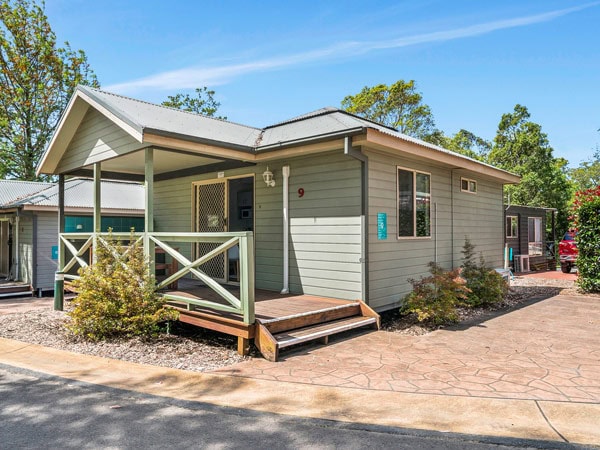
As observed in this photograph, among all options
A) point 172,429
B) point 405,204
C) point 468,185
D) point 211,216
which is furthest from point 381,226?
point 172,429

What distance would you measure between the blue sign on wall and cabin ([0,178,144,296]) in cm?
792

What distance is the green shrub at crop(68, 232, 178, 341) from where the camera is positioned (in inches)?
210

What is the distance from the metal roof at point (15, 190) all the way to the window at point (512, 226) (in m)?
17.3

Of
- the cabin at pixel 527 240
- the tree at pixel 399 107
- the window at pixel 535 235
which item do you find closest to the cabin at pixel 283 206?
the cabin at pixel 527 240

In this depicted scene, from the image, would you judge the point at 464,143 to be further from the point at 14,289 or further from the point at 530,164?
the point at 14,289

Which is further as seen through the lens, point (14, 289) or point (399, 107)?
point (399, 107)

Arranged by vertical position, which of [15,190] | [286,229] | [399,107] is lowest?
[286,229]

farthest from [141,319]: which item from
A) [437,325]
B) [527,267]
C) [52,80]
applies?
[52,80]

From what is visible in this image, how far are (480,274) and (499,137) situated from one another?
56.6ft

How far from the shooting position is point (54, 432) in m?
2.84

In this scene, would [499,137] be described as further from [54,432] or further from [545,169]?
[54,432]

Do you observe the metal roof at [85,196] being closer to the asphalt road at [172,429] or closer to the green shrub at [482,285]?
the asphalt road at [172,429]

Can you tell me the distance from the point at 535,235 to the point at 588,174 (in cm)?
1286

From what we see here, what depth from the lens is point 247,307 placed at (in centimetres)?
460
